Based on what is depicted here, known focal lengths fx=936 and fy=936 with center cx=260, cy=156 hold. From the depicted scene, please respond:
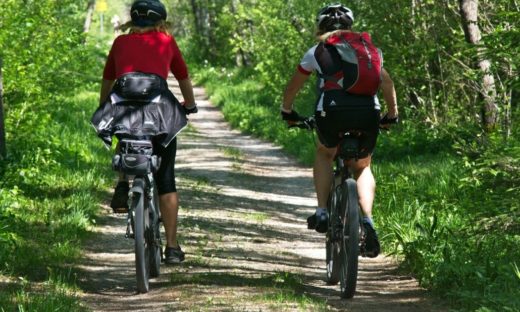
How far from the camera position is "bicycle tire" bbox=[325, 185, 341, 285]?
253 inches

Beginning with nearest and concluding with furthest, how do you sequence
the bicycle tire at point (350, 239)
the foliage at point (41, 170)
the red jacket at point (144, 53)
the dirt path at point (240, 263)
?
the bicycle tire at point (350, 239) → the dirt path at point (240, 263) → the red jacket at point (144, 53) → the foliage at point (41, 170)

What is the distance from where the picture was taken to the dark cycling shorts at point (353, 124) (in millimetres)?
6105

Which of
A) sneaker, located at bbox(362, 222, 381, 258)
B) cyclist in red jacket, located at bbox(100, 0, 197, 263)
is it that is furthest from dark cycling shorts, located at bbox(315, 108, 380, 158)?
cyclist in red jacket, located at bbox(100, 0, 197, 263)

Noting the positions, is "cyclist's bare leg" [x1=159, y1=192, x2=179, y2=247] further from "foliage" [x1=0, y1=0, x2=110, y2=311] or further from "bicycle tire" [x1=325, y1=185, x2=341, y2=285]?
"bicycle tire" [x1=325, y1=185, x2=341, y2=285]

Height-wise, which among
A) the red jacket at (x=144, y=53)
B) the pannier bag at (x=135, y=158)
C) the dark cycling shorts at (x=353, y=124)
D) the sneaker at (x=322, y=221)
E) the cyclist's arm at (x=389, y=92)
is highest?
the red jacket at (x=144, y=53)

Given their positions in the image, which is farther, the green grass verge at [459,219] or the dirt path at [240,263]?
the dirt path at [240,263]

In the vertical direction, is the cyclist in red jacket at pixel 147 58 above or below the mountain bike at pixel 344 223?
above

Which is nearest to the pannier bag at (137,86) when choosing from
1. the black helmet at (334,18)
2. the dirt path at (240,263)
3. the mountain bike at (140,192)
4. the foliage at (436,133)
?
the mountain bike at (140,192)

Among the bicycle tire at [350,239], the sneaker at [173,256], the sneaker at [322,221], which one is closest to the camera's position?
the bicycle tire at [350,239]

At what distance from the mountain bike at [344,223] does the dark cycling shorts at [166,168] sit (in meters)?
0.92

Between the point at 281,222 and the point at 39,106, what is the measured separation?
→ 5.09m

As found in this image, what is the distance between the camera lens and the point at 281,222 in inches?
384

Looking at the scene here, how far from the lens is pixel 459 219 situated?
26.1ft

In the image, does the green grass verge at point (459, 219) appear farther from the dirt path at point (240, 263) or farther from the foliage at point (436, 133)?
the dirt path at point (240, 263)
